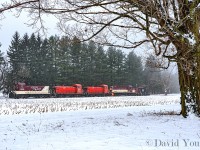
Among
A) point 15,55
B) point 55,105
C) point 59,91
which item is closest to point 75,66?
point 15,55

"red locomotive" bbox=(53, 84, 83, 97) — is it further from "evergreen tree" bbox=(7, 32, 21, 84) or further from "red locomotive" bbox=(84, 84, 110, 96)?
"evergreen tree" bbox=(7, 32, 21, 84)

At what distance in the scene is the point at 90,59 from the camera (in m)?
67.0

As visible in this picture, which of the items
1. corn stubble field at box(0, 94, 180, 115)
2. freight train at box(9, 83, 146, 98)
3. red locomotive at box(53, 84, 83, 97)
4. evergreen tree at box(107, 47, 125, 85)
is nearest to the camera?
corn stubble field at box(0, 94, 180, 115)

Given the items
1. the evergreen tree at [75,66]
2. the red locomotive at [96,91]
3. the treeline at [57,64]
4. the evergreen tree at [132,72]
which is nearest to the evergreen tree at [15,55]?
the treeline at [57,64]

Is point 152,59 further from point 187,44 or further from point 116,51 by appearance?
point 116,51

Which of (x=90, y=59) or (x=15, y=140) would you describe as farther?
(x=90, y=59)

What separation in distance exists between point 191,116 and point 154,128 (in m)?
3.44

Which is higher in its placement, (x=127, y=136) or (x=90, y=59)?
(x=90, y=59)

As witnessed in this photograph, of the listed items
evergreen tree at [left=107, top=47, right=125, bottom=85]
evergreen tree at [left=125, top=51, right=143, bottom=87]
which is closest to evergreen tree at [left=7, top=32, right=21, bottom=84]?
evergreen tree at [left=107, top=47, right=125, bottom=85]

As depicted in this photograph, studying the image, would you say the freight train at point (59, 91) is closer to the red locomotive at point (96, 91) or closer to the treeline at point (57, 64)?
the red locomotive at point (96, 91)

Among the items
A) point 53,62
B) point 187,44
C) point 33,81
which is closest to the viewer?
point 187,44

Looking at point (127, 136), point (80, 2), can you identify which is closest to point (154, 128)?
point (127, 136)

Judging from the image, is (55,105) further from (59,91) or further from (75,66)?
(75,66)

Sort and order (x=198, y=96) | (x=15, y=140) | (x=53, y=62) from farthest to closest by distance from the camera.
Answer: (x=53, y=62) → (x=198, y=96) → (x=15, y=140)
